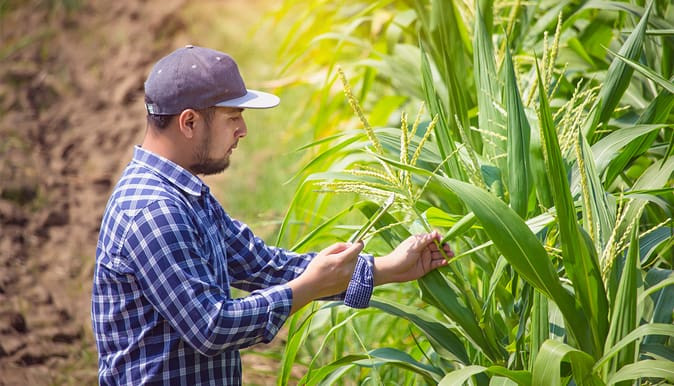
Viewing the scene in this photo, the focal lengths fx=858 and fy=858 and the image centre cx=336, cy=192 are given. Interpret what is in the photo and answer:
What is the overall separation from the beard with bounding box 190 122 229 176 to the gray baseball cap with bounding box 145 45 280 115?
5 centimetres

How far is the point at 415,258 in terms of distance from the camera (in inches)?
54.2

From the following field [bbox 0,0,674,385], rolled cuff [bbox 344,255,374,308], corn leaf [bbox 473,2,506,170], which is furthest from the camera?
corn leaf [bbox 473,2,506,170]

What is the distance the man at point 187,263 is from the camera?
1.22 metres

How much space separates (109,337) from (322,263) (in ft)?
1.13

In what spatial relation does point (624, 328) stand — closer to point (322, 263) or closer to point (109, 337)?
point (322, 263)

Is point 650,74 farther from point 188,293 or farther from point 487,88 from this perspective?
point 188,293

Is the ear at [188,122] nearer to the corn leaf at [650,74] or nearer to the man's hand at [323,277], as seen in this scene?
the man's hand at [323,277]

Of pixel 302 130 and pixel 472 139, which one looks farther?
pixel 302 130

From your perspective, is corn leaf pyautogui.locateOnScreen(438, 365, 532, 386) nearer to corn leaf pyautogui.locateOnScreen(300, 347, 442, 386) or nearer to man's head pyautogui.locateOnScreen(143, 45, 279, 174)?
corn leaf pyautogui.locateOnScreen(300, 347, 442, 386)

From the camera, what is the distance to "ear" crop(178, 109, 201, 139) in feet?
4.34

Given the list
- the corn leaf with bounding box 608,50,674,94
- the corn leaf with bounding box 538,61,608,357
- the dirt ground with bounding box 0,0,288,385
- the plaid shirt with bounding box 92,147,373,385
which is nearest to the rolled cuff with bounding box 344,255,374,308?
the plaid shirt with bounding box 92,147,373,385

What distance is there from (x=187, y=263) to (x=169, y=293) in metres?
0.05

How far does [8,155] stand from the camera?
3600 millimetres

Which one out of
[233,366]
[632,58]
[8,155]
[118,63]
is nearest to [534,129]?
[632,58]
